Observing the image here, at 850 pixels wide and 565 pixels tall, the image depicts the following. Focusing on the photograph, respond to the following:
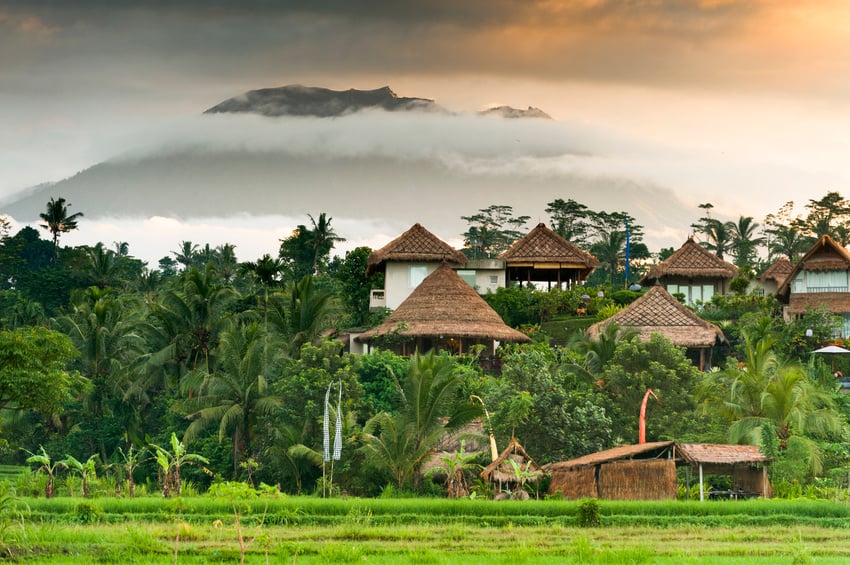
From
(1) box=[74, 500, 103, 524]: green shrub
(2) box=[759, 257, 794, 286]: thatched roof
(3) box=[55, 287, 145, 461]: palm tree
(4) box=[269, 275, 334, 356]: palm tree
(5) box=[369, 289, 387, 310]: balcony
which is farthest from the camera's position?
(2) box=[759, 257, 794, 286]: thatched roof

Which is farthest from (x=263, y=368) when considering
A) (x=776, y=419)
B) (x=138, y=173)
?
(x=138, y=173)

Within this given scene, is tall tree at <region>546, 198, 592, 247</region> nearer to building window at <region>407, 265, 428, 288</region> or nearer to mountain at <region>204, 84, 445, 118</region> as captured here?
building window at <region>407, 265, 428, 288</region>

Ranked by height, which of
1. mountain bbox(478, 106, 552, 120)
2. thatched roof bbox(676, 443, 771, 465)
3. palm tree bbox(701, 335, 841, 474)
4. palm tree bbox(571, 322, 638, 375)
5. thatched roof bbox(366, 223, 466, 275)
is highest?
mountain bbox(478, 106, 552, 120)

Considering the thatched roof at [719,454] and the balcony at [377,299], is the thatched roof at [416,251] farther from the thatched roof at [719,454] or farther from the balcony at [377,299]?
the thatched roof at [719,454]

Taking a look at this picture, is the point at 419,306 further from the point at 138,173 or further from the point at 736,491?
the point at 138,173

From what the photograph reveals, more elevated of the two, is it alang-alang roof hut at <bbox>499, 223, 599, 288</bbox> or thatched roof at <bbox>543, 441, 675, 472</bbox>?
alang-alang roof hut at <bbox>499, 223, 599, 288</bbox>

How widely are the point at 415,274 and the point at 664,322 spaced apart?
788cm

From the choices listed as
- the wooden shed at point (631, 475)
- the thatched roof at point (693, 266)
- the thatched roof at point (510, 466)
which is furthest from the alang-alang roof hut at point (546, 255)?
the wooden shed at point (631, 475)

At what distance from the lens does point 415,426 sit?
21.9 meters

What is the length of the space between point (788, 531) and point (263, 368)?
12.1 m

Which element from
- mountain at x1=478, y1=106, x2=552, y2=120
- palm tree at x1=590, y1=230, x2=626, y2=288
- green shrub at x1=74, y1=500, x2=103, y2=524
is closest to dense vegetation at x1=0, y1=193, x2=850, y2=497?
green shrub at x1=74, y1=500, x2=103, y2=524

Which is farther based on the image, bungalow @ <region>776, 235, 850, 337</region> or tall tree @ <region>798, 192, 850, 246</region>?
tall tree @ <region>798, 192, 850, 246</region>

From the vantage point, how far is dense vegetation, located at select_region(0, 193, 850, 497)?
2223 centimetres

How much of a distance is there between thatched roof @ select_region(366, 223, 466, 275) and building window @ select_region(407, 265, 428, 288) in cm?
24
